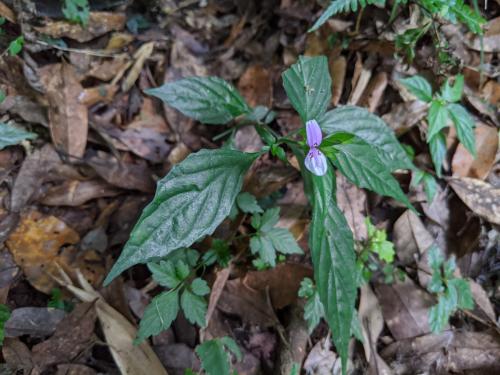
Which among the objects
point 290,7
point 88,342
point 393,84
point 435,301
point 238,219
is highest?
point 290,7

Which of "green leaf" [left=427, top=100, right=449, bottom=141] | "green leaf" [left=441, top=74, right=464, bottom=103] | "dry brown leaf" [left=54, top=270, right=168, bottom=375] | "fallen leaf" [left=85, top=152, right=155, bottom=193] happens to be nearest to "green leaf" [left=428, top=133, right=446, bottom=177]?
"green leaf" [left=427, top=100, right=449, bottom=141]

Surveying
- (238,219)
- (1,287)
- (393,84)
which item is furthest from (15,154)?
(393,84)

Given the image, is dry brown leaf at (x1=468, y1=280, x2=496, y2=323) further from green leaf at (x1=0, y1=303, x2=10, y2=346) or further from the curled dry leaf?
green leaf at (x1=0, y1=303, x2=10, y2=346)

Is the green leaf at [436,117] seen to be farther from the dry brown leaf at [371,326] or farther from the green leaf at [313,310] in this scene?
the green leaf at [313,310]

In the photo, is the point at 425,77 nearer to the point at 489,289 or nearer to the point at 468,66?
the point at 468,66

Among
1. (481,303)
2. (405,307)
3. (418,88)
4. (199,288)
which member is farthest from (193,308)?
(418,88)

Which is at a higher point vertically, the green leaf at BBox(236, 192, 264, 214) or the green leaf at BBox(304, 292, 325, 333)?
the green leaf at BBox(236, 192, 264, 214)
